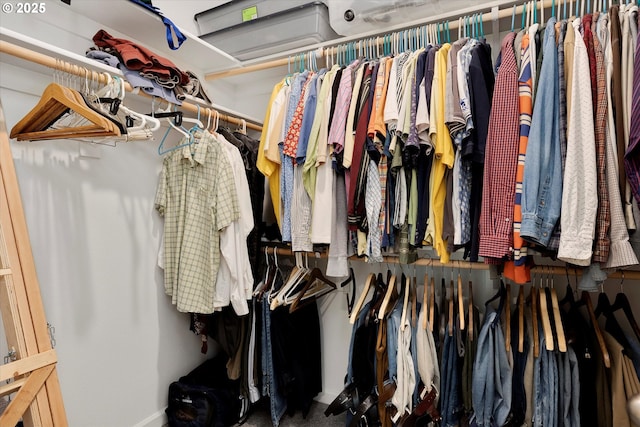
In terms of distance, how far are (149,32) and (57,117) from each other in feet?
2.47

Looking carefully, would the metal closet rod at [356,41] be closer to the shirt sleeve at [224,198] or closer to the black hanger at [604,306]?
the shirt sleeve at [224,198]

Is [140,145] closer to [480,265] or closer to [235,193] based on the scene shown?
[235,193]

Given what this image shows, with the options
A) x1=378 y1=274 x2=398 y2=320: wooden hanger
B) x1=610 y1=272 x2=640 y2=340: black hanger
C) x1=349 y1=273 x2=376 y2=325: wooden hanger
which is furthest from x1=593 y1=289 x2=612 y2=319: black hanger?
x1=349 y1=273 x2=376 y2=325: wooden hanger

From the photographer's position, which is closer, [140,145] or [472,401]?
[472,401]

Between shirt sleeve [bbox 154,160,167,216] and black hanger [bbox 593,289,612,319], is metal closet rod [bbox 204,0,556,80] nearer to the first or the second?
shirt sleeve [bbox 154,160,167,216]

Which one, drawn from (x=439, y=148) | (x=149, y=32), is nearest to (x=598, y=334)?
(x=439, y=148)

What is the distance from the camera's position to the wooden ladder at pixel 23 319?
89 cm

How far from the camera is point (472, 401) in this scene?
4.49 ft

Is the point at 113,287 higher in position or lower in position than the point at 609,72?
lower

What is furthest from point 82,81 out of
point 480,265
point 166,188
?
point 480,265

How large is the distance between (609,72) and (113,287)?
197 cm

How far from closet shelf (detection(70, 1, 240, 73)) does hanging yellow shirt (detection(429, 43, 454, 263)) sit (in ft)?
3.67

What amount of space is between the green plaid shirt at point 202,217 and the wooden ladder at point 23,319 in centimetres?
62

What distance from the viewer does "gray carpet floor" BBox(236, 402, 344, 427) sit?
72.9 inches
